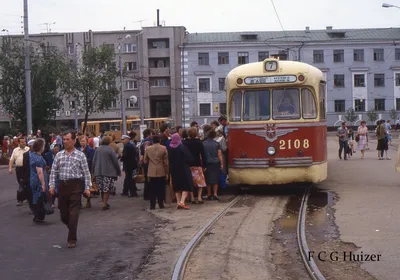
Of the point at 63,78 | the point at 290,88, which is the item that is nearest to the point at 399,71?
the point at 63,78

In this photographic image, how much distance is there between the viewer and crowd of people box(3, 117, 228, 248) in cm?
1001

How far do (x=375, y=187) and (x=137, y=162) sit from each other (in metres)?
6.20

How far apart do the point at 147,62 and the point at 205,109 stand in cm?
769

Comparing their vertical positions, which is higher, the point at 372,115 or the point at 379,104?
the point at 379,104

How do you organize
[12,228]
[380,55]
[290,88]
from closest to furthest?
[12,228] → [290,88] → [380,55]

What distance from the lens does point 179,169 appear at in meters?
13.8

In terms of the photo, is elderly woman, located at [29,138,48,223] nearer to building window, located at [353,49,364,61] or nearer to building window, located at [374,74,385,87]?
building window, located at [353,49,364,61]

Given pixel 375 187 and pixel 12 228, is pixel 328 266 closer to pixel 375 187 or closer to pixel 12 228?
pixel 12 228

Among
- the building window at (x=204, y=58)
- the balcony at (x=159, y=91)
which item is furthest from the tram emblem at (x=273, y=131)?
the balcony at (x=159, y=91)

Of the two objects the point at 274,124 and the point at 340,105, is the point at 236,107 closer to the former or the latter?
the point at 274,124

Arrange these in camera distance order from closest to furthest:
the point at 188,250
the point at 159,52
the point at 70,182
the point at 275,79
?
the point at 188,250, the point at 70,182, the point at 275,79, the point at 159,52

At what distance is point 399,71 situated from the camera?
6762cm

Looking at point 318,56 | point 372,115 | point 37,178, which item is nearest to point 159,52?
point 318,56
